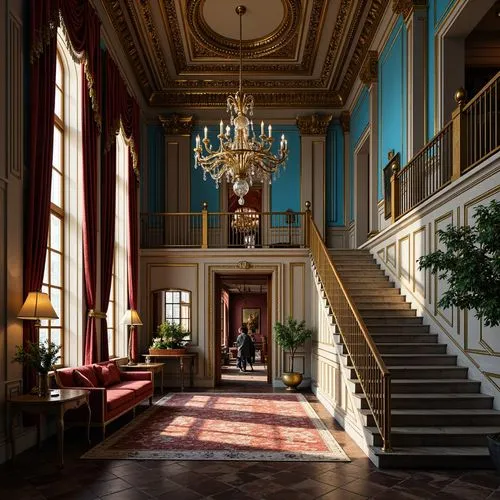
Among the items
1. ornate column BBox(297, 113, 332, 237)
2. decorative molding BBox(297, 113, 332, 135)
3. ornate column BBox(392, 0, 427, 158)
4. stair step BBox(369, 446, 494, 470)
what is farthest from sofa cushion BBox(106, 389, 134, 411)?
decorative molding BBox(297, 113, 332, 135)

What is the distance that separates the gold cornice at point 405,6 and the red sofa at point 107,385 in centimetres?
746

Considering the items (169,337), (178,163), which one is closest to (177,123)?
(178,163)

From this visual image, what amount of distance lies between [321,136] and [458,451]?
10.6 m

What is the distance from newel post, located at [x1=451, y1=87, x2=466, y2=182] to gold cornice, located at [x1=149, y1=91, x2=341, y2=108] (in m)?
7.95

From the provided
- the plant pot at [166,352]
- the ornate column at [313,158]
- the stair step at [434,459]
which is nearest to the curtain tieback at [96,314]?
the plant pot at [166,352]

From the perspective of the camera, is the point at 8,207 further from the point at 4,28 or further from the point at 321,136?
the point at 321,136

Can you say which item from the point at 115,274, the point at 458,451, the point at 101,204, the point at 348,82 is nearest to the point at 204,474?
the point at 458,451

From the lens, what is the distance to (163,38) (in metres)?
12.5

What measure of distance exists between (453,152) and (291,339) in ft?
19.0

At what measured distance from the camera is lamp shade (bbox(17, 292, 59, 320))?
602cm

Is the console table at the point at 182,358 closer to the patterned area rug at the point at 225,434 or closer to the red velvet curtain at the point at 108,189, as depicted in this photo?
the patterned area rug at the point at 225,434

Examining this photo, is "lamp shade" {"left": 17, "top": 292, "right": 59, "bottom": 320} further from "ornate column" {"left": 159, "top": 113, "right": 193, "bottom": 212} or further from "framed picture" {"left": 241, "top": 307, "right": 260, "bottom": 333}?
"framed picture" {"left": 241, "top": 307, "right": 260, "bottom": 333}

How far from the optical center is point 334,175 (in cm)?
1524

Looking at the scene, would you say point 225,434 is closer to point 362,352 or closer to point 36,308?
point 362,352
